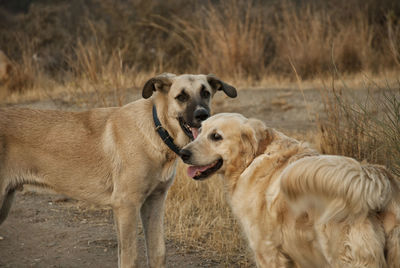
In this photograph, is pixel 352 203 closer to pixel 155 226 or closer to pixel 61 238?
pixel 155 226

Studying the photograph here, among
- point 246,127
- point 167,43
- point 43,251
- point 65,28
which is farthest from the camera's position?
point 65,28

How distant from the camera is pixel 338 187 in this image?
8.13 feet

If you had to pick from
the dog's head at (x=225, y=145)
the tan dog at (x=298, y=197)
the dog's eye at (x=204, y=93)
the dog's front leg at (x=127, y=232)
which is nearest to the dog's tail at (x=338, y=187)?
the tan dog at (x=298, y=197)

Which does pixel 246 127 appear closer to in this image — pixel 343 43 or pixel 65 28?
pixel 343 43

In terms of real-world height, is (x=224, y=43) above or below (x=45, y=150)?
below

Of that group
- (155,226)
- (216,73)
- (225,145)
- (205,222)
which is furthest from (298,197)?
(216,73)

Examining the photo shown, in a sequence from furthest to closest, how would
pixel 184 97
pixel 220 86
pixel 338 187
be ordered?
pixel 220 86 < pixel 184 97 < pixel 338 187

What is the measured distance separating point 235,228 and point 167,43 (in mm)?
9077

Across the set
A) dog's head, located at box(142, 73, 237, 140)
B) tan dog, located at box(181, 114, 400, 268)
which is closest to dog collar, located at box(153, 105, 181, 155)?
dog's head, located at box(142, 73, 237, 140)

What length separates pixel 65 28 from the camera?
18.5m

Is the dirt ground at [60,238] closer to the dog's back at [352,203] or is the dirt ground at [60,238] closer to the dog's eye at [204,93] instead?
the dog's eye at [204,93]

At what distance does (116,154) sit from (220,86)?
1238 millimetres

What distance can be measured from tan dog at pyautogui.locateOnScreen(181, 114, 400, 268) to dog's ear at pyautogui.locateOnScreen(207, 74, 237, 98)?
3.54 ft

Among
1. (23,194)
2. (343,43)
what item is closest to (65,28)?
(343,43)
